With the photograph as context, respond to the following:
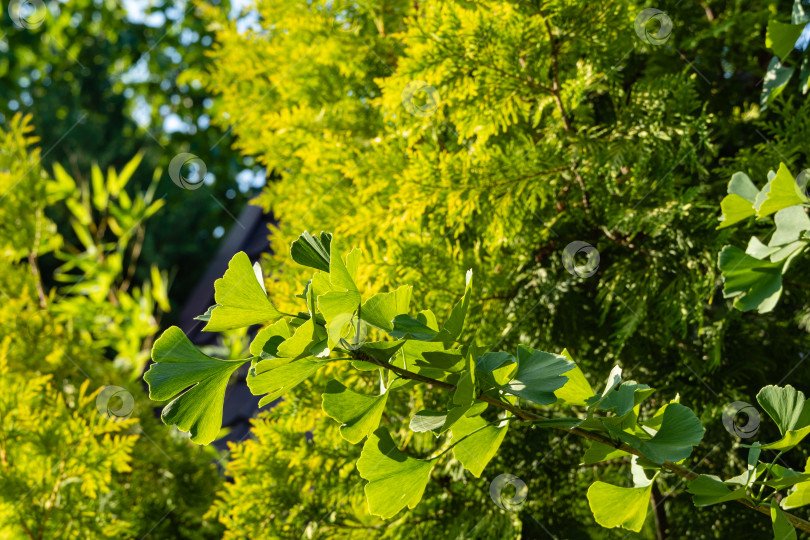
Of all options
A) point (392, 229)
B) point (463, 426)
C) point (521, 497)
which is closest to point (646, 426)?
point (463, 426)

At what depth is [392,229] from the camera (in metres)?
1.17

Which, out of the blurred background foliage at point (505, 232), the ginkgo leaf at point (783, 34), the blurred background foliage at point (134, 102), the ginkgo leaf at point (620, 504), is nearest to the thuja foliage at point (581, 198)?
the blurred background foliage at point (505, 232)

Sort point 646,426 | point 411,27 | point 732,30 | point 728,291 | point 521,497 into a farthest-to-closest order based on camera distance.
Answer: point 732,30 < point 411,27 < point 521,497 < point 728,291 < point 646,426

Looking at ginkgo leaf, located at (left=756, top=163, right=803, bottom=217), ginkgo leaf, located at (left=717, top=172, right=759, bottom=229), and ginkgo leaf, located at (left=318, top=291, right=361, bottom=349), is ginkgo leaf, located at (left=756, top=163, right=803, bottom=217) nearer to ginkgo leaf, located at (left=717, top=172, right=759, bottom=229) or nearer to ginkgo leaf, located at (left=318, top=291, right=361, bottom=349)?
ginkgo leaf, located at (left=717, top=172, right=759, bottom=229)

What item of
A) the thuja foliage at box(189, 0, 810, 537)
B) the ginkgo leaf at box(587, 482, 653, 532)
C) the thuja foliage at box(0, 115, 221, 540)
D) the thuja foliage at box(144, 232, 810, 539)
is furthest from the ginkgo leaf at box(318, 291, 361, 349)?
the thuja foliage at box(0, 115, 221, 540)

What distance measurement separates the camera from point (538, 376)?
0.50m

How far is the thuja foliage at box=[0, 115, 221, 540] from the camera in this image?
123 cm

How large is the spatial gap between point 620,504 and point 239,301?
1.05 feet

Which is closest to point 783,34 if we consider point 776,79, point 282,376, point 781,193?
point 776,79

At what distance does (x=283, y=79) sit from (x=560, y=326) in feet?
2.70

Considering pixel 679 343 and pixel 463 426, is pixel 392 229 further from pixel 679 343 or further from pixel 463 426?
pixel 463 426

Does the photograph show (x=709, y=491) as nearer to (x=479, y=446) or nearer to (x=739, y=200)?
(x=479, y=446)

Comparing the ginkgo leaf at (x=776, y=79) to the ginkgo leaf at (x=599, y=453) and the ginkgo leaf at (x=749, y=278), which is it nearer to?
the ginkgo leaf at (x=749, y=278)

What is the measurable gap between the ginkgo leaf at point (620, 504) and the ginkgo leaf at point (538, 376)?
4.0 inches
